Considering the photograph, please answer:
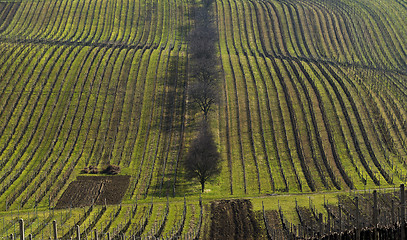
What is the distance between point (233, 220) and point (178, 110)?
3304 centimetres

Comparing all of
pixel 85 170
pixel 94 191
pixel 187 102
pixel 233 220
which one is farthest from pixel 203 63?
pixel 233 220

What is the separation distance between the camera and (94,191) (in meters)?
59.0

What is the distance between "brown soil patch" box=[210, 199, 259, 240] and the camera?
46.6 m

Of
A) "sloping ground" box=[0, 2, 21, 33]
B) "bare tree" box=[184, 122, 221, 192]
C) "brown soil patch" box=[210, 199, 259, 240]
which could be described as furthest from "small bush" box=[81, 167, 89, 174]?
"sloping ground" box=[0, 2, 21, 33]

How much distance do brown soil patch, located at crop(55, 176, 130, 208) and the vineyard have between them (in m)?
0.36

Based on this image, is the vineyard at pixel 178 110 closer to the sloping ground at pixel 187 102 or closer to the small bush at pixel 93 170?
the sloping ground at pixel 187 102

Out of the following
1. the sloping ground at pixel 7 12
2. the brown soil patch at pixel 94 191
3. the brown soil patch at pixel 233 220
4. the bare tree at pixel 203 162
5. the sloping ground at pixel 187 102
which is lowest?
the brown soil patch at pixel 233 220

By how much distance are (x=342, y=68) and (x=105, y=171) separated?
179ft

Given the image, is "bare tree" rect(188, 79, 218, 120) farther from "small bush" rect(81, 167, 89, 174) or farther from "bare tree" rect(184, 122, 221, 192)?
"small bush" rect(81, 167, 89, 174)

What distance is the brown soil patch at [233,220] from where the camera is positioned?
153ft

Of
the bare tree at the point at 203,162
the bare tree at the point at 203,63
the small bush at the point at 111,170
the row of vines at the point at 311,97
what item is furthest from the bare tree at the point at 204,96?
the small bush at the point at 111,170

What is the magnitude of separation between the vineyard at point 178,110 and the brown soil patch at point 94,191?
1.18 ft

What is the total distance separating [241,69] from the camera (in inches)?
3733

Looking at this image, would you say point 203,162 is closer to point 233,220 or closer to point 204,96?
point 233,220
